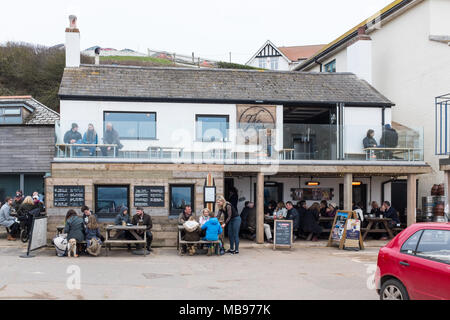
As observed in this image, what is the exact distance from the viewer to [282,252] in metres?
15.3

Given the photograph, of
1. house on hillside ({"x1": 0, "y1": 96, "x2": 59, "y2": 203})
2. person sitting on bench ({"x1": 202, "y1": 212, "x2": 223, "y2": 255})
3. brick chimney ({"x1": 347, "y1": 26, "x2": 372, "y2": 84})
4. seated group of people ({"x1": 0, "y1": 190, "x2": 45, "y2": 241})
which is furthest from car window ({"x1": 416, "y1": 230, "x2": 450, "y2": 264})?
house on hillside ({"x1": 0, "y1": 96, "x2": 59, "y2": 203})

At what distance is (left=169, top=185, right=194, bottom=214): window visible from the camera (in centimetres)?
1650

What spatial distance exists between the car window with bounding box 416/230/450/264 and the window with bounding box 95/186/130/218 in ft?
34.6

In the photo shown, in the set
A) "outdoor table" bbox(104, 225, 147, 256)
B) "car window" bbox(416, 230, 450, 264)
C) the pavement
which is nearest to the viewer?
"car window" bbox(416, 230, 450, 264)

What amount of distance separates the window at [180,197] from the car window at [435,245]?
9.95m

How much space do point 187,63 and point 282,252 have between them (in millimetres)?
48763

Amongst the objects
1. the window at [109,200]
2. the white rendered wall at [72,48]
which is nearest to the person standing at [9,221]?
the window at [109,200]

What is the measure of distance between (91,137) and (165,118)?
310 centimetres

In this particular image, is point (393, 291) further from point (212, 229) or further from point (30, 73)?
point (30, 73)

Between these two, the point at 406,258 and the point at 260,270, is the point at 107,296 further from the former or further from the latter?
the point at 406,258

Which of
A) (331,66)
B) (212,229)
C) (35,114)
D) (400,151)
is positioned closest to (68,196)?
(212,229)

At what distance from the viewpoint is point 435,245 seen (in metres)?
7.36

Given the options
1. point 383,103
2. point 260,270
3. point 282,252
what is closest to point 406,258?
point 260,270

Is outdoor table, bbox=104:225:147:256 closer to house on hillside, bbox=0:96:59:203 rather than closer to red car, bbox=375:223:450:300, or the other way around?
red car, bbox=375:223:450:300
